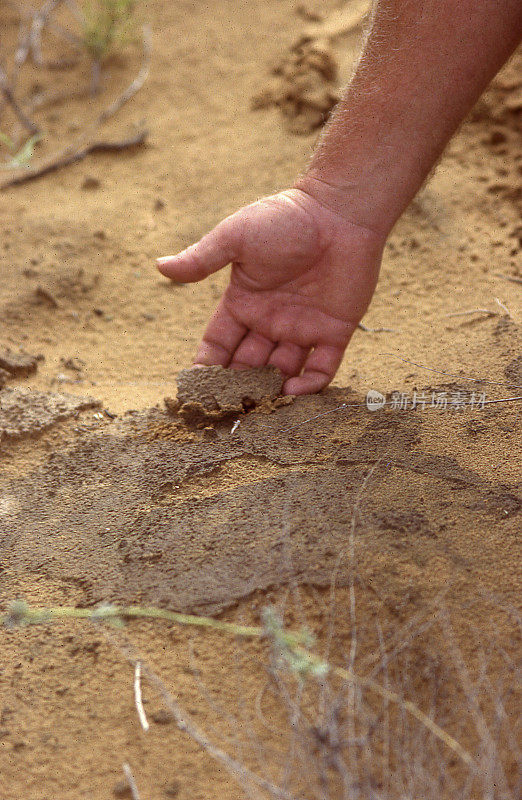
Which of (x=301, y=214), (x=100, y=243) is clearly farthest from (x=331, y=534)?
(x=100, y=243)

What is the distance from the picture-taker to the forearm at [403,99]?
5.80 ft

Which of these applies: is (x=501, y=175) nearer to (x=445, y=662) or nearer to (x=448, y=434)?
(x=448, y=434)

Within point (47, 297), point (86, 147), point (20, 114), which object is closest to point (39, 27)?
point (20, 114)

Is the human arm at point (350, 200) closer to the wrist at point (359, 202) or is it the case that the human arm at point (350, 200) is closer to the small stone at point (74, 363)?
the wrist at point (359, 202)

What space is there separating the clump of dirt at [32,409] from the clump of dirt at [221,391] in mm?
264

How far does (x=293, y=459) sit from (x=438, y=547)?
1.36ft

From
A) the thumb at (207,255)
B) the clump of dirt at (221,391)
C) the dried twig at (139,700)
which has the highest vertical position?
the thumb at (207,255)

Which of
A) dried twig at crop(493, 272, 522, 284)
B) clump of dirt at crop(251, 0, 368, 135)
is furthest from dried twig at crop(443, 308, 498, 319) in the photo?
clump of dirt at crop(251, 0, 368, 135)

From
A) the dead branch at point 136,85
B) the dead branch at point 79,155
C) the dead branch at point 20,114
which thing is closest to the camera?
the dead branch at point 79,155

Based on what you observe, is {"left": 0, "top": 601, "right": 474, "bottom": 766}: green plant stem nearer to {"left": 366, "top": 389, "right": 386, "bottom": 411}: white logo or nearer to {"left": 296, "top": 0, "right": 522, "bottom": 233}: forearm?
{"left": 366, "top": 389, "right": 386, "bottom": 411}: white logo

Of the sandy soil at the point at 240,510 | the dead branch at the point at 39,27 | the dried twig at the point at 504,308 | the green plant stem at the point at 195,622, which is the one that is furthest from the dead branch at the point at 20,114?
the green plant stem at the point at 195,622

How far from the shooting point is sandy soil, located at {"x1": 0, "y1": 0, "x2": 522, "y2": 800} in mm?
1258

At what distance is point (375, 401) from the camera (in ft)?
6.24

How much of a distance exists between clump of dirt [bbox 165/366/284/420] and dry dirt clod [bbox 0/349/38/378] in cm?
55
